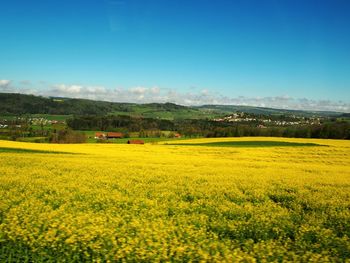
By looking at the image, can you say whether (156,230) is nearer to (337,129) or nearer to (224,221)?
(224,221)

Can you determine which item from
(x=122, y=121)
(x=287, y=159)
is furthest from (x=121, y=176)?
(x=122, y=121)

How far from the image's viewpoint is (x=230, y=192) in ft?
41.3

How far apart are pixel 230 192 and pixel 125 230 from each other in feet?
18.9

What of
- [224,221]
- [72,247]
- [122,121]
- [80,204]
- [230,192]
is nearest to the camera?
[72,247]

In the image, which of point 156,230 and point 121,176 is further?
point 121,176

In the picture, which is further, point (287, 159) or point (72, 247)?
point (287, 159)

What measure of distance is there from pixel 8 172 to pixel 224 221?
11883 millimetres

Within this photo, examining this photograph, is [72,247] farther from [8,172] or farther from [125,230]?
[8,172]

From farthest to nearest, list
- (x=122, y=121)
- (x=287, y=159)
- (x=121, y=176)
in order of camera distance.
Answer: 1. (x=122, y=121)
2. (x=287, y=159)
3. (x=121, y=176)

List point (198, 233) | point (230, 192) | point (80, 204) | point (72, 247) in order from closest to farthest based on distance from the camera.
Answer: point (72, 247), point (198, 233), point (80, 204), point (230, 192)

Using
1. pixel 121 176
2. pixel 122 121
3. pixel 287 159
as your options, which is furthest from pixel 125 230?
pixel 122 121

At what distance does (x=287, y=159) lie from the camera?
31.2m

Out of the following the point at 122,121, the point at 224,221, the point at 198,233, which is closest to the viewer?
the point at 198,233

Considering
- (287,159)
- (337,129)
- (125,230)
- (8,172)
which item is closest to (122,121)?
(337,129)
